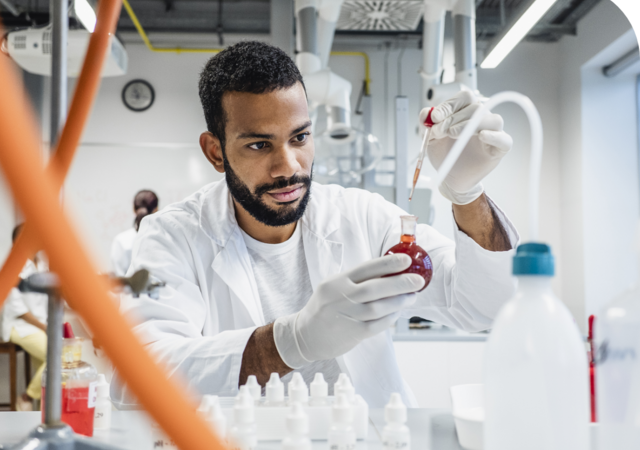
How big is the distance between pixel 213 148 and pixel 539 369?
135 cm

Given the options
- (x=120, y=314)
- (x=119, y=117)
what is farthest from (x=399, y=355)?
(x=119, y=117)

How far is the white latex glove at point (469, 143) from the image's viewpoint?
3.68ft

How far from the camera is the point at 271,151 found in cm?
141

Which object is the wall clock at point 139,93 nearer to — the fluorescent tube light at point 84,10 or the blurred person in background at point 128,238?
the blurred person in background at point 128,238

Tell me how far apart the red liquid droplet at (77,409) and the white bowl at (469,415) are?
1.87 feet

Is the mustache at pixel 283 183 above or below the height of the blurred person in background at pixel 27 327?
above

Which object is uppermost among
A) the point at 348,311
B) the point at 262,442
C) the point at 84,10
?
the point at 84,10

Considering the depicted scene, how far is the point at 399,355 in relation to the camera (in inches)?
115

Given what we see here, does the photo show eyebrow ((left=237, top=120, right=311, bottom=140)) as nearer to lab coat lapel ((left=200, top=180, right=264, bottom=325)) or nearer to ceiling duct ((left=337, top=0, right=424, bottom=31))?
lab coat lapel ((left=200, top=180, right=264, bottom=325))

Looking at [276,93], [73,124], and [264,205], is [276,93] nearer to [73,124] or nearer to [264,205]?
[264,205]

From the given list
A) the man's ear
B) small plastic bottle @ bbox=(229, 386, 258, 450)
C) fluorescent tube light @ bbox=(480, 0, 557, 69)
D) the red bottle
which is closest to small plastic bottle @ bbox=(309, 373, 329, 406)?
small plastic bottle @ bbox=(229, 386, 258, 450)

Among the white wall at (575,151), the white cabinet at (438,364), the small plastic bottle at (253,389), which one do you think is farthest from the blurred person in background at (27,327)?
the white wall at (575,151)

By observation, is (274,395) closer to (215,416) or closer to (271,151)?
(215,416)

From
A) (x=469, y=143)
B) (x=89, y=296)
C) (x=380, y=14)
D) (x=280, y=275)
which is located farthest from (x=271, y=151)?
(x=380, y=14)
